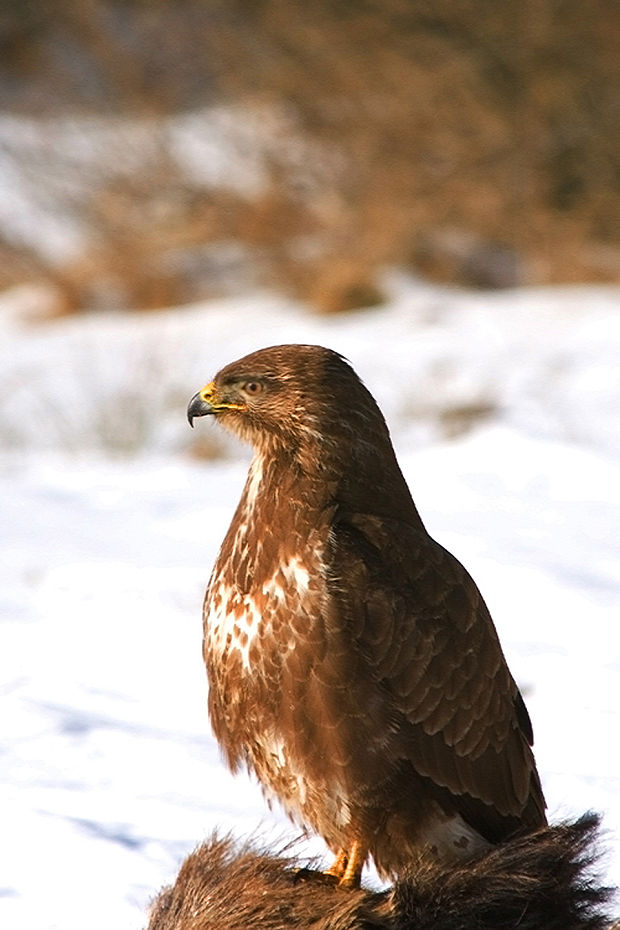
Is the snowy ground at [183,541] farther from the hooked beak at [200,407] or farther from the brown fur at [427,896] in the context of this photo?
the hooked beak at [200,407]

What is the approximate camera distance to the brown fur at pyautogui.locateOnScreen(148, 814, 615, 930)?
124 inches

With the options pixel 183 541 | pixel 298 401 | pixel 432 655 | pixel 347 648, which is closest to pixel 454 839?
pixel 432 655

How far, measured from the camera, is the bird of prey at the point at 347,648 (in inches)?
126

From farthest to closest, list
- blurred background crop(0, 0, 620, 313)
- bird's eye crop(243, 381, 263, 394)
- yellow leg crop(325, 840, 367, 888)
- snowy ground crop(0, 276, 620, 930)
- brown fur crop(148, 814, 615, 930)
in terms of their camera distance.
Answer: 1. blurred background crop(0, 0, 620, 313)
2. snowy ground crop(0, 276, 620, 930)
3. bird's eye crop(243, 381, 263, 394)
4. yellow leg crop(325, 840, 367, 888)
5. brown fur crop(148, 814, 615, 930)

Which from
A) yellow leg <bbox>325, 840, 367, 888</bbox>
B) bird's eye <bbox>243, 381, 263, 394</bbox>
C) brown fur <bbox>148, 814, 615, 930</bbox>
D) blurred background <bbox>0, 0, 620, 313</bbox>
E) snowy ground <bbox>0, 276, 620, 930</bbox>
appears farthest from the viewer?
blurred background <bbox>0, 0, 620, 313</bbox>

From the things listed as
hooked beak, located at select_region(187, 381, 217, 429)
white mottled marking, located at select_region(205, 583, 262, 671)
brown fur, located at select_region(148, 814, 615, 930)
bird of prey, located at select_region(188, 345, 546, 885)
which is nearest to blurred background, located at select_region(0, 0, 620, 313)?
hooked beak, located at select_region(187, 381, 217, 429)

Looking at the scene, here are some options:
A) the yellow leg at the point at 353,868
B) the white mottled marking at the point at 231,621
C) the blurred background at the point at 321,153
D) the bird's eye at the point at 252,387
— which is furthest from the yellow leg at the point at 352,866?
the blurred background at the point at 321,153

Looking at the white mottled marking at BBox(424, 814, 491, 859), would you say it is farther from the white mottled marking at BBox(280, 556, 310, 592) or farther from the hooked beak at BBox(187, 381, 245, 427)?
the hooked beak at BBox(187, 381, 245, 427)

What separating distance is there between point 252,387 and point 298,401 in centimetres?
14

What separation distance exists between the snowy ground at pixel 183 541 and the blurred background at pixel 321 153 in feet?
3.07

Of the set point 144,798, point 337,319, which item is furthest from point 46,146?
point 144,798

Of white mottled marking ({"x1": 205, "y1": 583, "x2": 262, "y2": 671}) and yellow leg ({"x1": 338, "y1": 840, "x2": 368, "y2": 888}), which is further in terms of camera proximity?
yellow leg ({"x1": 338, "y1": 840, "x2": 368, "y2": 888})

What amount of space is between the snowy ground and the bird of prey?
0.99ft

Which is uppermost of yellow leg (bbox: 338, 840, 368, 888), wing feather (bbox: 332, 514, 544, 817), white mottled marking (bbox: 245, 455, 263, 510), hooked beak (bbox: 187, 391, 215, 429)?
hooked beak (bbox: 187, 391, 215, 429)
